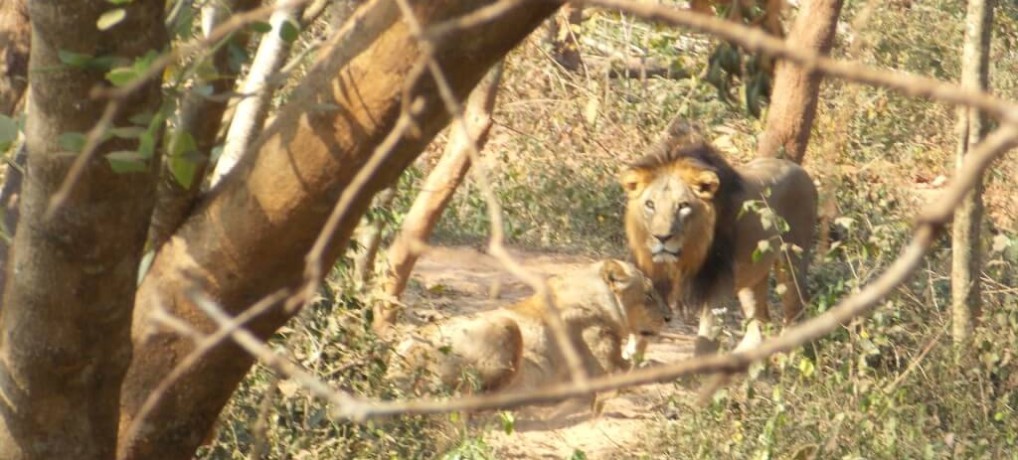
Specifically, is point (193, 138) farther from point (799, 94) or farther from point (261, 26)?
point (799, 94)

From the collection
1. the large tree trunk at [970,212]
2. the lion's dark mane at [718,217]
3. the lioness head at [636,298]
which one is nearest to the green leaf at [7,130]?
the large tree trunk at [970,212]

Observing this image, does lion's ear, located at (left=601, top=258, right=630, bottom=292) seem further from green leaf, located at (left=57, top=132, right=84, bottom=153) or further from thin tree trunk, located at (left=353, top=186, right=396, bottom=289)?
green leaf, located at (left=57, top=132, right=84, bottom=153)

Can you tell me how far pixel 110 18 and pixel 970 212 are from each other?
14.1 feet

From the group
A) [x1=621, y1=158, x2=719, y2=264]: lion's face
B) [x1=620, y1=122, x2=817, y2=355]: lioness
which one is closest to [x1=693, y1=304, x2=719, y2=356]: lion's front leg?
[x1=620, y1=122, x2=817, y2=355]: lioness

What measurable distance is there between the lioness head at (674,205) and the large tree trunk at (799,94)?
5.19 ft

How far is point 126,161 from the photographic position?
2246 millimetres

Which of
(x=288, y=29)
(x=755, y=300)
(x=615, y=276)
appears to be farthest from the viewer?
(x=755, y=300)

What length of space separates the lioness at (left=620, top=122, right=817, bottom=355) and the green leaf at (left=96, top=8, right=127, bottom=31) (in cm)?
486

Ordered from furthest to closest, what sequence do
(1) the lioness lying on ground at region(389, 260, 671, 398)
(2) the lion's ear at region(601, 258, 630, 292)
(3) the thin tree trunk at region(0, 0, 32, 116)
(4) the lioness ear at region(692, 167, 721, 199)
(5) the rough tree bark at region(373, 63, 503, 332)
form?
(4) the lioness ear at region(692, 167, 721, 199), (2) the lion's ear at region(601, 258, 630, 292), (5) the rough tree bark at region(373, 63, 503, 332), (1) the lioness lying on ground at region(389, 260, 671, 398), (3) the thin tree trunk at region(0, 0, 32, 116)

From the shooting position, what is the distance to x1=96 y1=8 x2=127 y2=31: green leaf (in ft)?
7.09

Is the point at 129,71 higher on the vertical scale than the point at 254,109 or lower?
higher

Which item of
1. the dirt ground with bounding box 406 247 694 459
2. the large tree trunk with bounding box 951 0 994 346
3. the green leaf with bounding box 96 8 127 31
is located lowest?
the dirt ground with bounding box 406 247 694 459

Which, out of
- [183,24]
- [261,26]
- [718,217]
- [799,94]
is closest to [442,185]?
[718,217]

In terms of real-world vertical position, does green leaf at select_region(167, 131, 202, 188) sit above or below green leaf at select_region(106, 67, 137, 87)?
below
